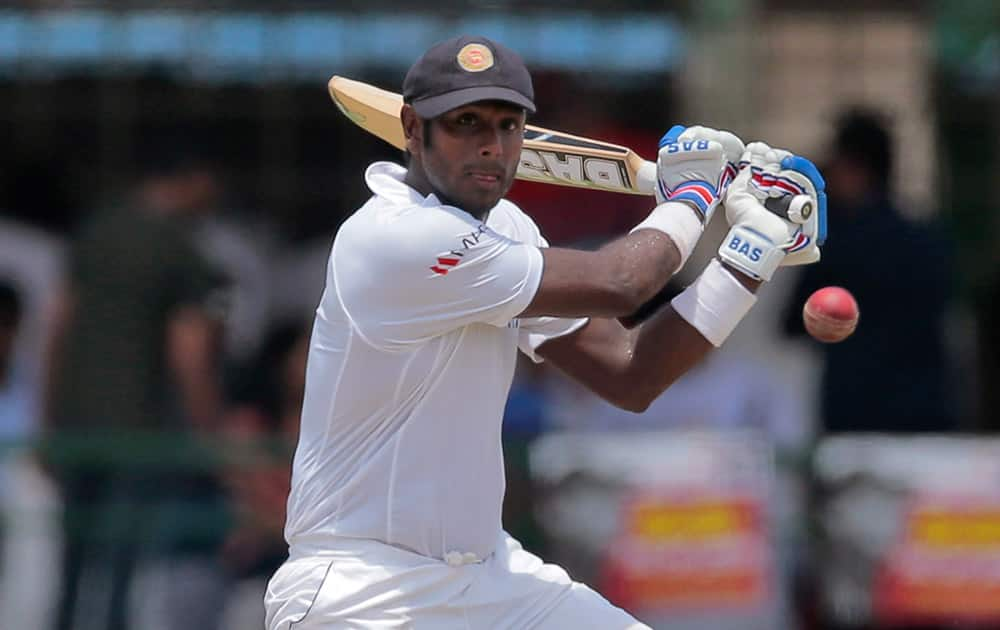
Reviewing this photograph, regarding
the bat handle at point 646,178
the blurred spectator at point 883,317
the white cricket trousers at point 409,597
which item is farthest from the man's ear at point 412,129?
the blurred spectator at point 883,317

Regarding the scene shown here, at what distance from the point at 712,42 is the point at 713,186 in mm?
3441

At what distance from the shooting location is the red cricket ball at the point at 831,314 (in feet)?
12.9

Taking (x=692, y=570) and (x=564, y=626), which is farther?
(x=692, y=570)

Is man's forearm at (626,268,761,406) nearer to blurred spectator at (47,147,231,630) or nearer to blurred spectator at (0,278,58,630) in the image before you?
blurred spectator at (47,147,231,630)

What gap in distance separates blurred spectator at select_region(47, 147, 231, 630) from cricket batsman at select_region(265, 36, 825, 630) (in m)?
2.63

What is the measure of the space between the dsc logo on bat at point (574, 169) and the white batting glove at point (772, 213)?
0.38 metres

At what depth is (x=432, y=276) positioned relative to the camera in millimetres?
3754

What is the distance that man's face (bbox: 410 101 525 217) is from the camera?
3.81 meters

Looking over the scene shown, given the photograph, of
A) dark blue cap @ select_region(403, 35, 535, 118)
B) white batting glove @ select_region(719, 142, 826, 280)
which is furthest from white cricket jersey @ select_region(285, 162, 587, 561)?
white batting glove @ select_region(719, 142, 826, 280)

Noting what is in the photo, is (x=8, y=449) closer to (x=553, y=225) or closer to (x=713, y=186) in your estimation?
(x=553, y=225)

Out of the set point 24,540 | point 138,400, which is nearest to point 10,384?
point 138,400

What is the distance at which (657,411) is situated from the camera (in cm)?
674

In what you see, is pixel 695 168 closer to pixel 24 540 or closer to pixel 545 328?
pixel 545 328

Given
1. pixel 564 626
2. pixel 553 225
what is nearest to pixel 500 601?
pixel 564 626
